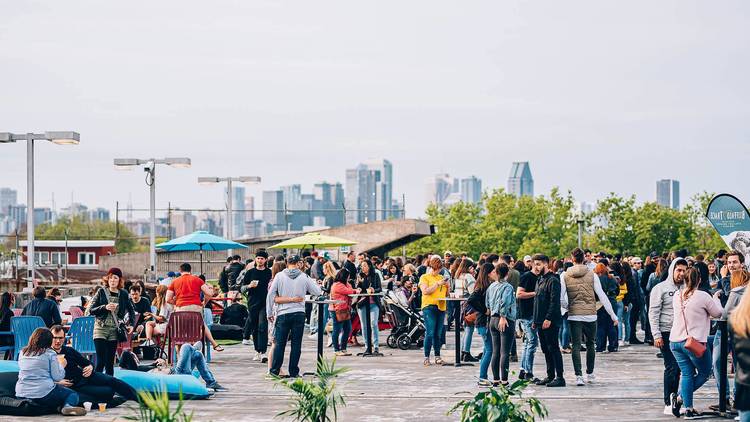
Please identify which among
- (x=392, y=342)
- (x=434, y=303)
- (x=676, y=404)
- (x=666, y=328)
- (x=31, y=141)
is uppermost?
(x=31, y=141)

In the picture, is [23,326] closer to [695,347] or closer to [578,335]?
[578,335]

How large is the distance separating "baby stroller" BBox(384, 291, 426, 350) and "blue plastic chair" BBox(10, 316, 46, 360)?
7531mm

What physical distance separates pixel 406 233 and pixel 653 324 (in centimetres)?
3135

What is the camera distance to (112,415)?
12898 millimetres

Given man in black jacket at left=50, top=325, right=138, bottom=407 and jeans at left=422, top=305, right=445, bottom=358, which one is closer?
man in black jacket at left=50, top=325, right=138, bottom=407

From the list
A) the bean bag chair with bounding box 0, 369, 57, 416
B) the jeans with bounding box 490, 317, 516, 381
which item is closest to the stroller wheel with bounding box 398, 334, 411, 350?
the jeans with bounding box 490, 317, 516, 381

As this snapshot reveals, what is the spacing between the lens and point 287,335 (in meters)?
16.2

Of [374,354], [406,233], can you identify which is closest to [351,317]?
[374,354]

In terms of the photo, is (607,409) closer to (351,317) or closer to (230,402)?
(230,402)

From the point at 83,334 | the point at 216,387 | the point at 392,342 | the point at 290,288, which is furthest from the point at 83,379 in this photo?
the point at 392,342

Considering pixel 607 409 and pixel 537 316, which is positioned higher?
pixel 537 316

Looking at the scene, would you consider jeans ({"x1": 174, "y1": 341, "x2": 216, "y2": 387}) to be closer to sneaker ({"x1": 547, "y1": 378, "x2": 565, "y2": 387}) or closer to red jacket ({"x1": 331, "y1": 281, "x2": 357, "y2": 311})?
sneaker ({"x1": 547, "y1": 378, "x2": 565, "y2": 387})

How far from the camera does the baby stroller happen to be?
21594 mm

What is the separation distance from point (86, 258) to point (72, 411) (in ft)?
232
